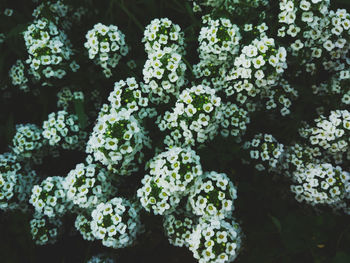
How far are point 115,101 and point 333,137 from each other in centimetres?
246

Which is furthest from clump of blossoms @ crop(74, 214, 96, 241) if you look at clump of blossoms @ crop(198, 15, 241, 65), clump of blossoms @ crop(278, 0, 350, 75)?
clump of blossoms @ crop(278, 0, 350, 75)

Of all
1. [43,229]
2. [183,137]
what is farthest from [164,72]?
[43,229]

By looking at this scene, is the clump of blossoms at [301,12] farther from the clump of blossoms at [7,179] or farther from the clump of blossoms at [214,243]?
the clump of blossoms at [7,179]

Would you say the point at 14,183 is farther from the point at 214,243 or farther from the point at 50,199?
the point at 214,243

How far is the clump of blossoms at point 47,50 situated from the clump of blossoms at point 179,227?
87.2 inches

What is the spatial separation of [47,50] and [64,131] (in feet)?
3.23

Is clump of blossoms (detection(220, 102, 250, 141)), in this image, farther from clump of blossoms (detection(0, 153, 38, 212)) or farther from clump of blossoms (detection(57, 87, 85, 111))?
clump of blossoms (detection(0, 153, 38, 212))

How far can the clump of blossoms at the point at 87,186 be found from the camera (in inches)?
138

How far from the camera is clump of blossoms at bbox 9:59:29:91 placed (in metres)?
4.53

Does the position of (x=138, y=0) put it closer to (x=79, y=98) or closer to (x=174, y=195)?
(x=79, y=98)

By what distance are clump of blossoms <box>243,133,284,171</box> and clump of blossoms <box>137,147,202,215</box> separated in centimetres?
97

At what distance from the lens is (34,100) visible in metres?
5.08

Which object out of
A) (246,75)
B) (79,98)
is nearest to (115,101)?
(79,98)

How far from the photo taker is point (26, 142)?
4078mm
